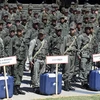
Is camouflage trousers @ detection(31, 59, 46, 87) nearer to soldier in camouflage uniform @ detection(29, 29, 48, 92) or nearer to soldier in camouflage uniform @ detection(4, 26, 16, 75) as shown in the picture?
soldier in camouflage uniform @ detection(29, 29, 48, 92)

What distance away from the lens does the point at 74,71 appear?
13.1 m

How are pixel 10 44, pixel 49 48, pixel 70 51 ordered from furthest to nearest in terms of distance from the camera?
pixel 49 48, pixel 70 51, pixel 10 44

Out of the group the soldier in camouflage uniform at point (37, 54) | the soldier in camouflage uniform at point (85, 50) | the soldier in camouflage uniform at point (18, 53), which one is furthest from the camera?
the soldier in camouflage uniform at point (85, 50)

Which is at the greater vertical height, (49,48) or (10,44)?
(10,44)

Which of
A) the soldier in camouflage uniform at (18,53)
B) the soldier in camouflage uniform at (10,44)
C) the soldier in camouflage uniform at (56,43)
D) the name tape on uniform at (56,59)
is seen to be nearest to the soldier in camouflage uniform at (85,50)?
the soldier in camouflage uniform at (56,43)

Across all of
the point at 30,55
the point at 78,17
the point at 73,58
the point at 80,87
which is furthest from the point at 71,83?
the point at 78,17

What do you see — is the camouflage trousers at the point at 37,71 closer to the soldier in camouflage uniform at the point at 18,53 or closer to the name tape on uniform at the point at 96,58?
the soldier in camouflage uniform at the point at 18,53

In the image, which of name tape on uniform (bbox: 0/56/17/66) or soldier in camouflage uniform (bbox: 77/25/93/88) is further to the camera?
soldier in camouflage uniform (bbox: 77/25/93/88)

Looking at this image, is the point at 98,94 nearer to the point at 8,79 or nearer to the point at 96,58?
the point at 96,58

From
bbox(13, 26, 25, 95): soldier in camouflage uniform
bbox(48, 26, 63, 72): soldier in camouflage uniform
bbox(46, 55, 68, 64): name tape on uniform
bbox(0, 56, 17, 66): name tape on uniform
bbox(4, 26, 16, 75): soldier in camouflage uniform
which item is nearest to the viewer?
bbox(0, 56, 17, 66): name tape on uniform

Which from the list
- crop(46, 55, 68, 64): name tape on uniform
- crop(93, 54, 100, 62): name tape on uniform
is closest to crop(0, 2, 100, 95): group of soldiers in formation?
crop(93, 54, 100, 62): name tape on uniform

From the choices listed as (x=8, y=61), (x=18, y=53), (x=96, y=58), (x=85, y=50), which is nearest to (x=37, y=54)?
(x=18, y=53)

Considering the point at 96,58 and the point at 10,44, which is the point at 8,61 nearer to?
the point at 10,44

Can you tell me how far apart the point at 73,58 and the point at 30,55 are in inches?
54.7
